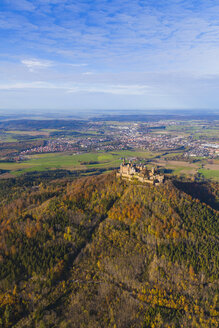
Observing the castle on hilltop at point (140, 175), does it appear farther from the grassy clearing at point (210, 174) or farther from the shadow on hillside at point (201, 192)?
the grassy clearing at point (210, 174)

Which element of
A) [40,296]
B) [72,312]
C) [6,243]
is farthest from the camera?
[6,243]

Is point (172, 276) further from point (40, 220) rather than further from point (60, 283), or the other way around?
point (40, 220)

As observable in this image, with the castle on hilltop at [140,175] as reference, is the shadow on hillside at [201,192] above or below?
below

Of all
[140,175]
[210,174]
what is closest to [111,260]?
[140,175]

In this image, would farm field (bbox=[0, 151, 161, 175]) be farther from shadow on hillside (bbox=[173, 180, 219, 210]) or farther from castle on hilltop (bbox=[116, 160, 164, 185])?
shadow on hillside (bbox=[173, 180, 219, 210])

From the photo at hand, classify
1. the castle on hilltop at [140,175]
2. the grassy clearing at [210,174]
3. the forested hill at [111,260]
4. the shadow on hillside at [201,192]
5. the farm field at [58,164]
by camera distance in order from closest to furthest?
the forested hill at [111,260], the castle on hilltop at [140,175], the shadow on hillside at [201,192], the grassy clearing at [210,174], the farm field at [58,164]

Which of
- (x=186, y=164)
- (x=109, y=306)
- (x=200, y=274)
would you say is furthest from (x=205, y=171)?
(x=109, y=306)

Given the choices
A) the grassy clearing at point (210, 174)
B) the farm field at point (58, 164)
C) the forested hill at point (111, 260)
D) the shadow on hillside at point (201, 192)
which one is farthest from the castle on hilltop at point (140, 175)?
the farm field at point (58, 164)

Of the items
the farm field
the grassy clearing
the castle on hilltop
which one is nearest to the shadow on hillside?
the castle on hilltop

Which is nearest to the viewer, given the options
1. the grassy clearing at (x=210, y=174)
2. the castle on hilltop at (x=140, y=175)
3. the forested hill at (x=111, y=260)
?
the forested hill at (x=111, y=260)
